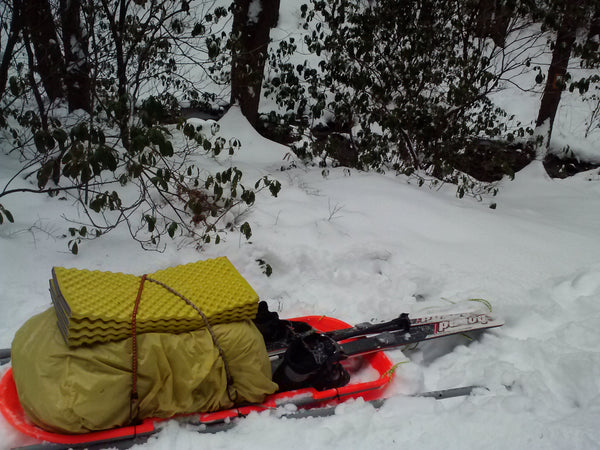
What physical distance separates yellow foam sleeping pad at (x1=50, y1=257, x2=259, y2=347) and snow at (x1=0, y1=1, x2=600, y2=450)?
400 millimetres

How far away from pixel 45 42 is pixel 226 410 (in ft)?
10.9

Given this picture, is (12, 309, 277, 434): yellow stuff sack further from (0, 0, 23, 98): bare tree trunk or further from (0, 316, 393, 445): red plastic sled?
(0, 0, 23, 98): bare tree trunk

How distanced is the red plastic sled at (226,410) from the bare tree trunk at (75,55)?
7.83 feet

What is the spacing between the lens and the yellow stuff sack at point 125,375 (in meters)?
1.66

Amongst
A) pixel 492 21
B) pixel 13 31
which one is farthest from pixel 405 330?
pixel 492 21

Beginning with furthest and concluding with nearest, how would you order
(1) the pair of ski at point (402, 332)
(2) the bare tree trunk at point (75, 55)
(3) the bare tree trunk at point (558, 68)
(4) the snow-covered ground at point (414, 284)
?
1. (3) the bare tree trunk at point (558, 68)
2. (2) the bare tree trunk at point (75, 55)
3. (1) the pair of ski at point (402, 332)
4. (4) the snow-covered ground at point (414, 284)

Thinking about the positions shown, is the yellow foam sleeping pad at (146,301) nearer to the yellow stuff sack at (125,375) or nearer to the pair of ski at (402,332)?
the yellow stuff sack at (125,375)

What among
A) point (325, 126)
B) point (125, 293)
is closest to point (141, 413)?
point (125, 293)

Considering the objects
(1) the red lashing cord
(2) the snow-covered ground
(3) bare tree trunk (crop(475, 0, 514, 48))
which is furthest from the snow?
(3) bare tree trunk (crop(475, 0, 514, 48))

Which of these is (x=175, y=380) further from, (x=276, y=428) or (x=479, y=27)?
(x=479, y=27)

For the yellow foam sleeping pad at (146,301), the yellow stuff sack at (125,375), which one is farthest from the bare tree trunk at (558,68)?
the yellow stuff sack at (125,375)

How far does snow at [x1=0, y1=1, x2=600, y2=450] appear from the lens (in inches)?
69.6

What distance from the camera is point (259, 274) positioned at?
10.2ft

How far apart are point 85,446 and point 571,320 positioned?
2394 millimetres
